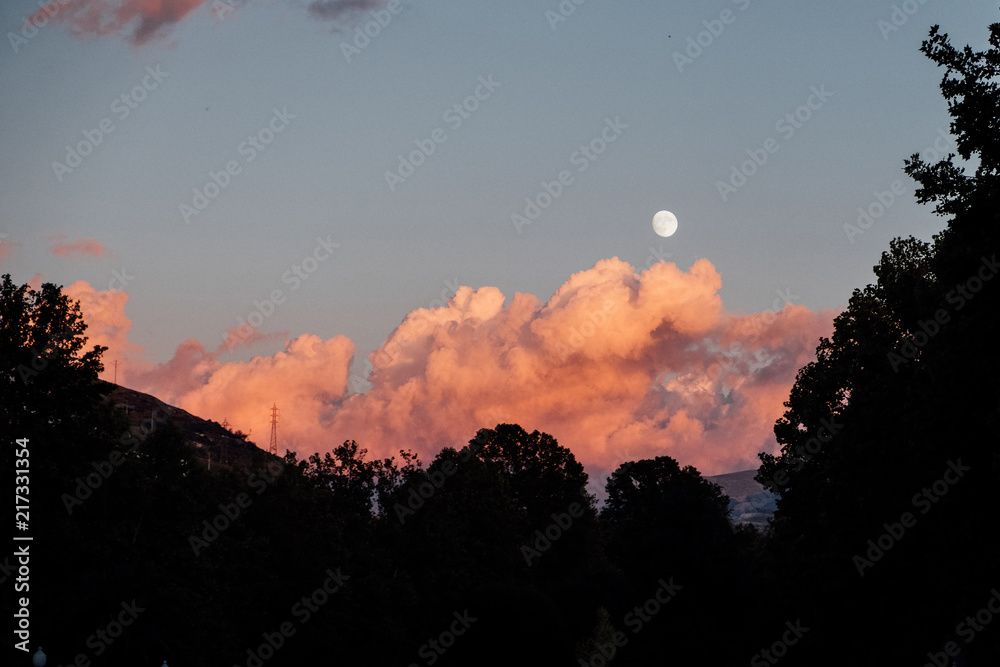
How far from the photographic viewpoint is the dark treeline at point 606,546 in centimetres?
2941

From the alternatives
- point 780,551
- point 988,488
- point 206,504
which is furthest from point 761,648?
point 206,504

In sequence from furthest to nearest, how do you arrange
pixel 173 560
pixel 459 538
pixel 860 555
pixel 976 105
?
pixel 459 538
pixel 173 560
pixel 860 555
pixel 976 105

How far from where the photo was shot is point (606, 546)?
6341 centimetres

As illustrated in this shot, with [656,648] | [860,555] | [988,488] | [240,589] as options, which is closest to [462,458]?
[240,589]

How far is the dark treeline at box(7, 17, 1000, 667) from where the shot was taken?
29406 mm

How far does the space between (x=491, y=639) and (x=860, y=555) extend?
2718 centimetres

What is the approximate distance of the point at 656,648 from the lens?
55344mm

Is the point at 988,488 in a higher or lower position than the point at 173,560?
lower

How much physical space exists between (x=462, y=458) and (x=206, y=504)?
131ft

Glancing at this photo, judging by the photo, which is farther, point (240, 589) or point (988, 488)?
point (240, 589)

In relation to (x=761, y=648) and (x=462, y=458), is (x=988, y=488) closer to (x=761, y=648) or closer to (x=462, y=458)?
(x=761, y=648)

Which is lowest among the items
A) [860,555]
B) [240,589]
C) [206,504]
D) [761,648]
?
[761,648]

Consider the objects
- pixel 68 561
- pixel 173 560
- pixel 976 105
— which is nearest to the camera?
pixel 976 105

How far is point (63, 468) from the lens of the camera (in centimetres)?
5428
